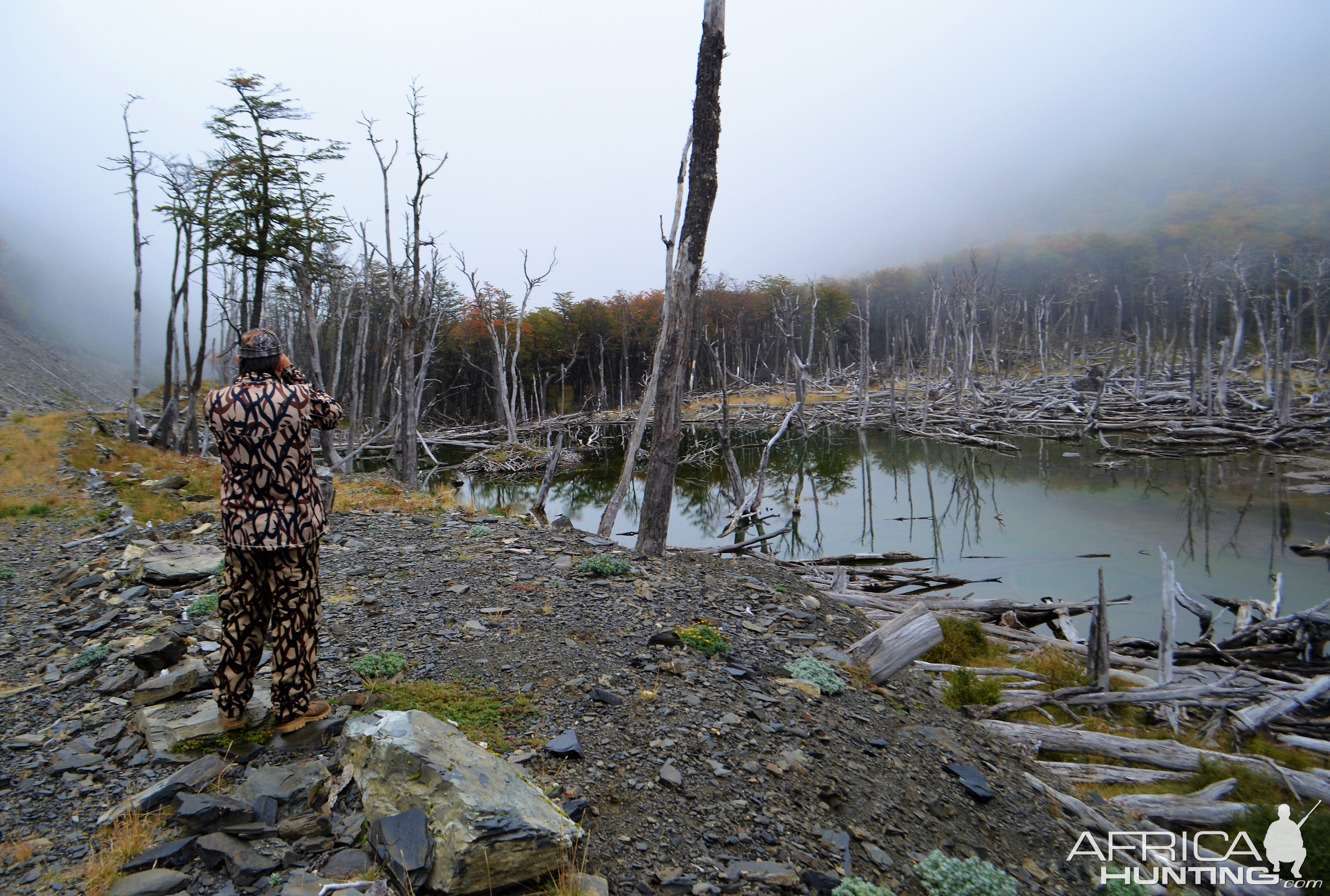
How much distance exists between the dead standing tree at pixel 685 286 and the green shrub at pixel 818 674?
343 centimetres

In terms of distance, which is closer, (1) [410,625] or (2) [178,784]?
(2) [178,784]

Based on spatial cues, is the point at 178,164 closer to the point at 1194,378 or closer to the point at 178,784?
the point at 178,784

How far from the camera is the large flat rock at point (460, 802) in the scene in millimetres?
2607

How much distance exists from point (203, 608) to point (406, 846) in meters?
4.31

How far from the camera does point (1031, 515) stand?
16.2 meters

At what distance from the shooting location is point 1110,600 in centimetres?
997

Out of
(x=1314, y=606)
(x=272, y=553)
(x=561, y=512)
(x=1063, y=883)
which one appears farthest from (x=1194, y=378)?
(x=272, y=553)

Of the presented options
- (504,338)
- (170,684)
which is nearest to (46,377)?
(504,338)

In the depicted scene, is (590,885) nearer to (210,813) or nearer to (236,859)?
(236,859)

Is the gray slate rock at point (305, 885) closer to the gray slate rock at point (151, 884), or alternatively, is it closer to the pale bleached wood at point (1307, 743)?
the gray slate rock at point (151, 884)

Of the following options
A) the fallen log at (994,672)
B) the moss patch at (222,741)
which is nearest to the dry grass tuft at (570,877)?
the moss patch at (222,741)

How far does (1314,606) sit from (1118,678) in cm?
507

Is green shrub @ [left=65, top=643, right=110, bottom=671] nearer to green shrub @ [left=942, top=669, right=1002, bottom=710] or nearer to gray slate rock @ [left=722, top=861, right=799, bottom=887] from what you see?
gray slate rock @ [left=722, top=861, right=799, bottom=887]

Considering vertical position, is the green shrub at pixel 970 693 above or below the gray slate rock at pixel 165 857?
below
